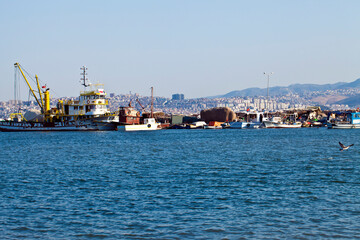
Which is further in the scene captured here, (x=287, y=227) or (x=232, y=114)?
(x=232, y=114)

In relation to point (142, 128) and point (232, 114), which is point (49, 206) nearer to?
point (142, 128)

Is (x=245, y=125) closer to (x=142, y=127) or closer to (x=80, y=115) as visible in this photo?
(x=142, y=127)

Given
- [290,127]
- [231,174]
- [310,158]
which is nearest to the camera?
[231,174]

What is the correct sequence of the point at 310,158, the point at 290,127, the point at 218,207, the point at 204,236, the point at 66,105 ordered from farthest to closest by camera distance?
the point at 290,127, the point at 66,105, the point at 310,158, the point at 218,207, the point at 204,236

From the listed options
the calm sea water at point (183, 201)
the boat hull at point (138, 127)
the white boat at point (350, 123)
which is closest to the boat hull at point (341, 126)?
the white boat at point (350, 123)

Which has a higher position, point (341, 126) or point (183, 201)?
point (341, 126)

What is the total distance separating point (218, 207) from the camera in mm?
19344

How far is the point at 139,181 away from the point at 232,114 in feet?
433

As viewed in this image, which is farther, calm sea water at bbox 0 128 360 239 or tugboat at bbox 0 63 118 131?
tugboat at bbox 0 63 118 131

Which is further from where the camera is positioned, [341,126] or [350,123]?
[350,123]

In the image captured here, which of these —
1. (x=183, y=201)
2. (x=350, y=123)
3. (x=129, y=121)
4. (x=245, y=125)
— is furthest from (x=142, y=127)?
(x=183, y=201)

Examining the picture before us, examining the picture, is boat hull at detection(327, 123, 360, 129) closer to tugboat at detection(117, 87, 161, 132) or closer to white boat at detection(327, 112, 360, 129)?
white boat at detection(327, 112, 360, 129)

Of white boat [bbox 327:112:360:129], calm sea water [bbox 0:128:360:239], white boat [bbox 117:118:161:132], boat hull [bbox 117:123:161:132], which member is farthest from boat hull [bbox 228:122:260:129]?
calm sea water [bbox 0:128:360:239]

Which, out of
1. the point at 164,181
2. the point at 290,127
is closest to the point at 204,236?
the point at 164,181
